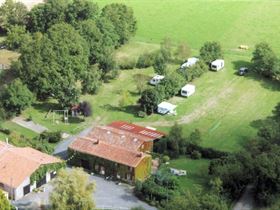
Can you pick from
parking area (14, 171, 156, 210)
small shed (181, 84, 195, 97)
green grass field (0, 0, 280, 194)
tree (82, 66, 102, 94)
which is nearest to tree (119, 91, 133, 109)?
green grass field (0, 0, 280, 194)

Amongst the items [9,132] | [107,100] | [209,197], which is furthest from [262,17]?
[209,197]

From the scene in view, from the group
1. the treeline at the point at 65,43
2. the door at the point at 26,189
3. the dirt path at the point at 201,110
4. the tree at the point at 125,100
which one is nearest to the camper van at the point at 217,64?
the dirt path at the point at 201,110

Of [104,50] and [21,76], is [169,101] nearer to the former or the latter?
[104,50]

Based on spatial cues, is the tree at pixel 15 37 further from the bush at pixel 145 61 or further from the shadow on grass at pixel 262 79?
the shadow on grass at pixel 262 79

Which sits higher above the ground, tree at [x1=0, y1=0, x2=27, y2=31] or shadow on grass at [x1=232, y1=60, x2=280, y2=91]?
tree at [x1=0, y1=0, x2=27, y2=31]

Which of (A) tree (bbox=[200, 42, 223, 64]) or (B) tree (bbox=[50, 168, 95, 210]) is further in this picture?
(A) tree (bbox=[200, 42, 223, 64])

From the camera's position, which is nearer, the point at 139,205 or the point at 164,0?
the point at 139,205

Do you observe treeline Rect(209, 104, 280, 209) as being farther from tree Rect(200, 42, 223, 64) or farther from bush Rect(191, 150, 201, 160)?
tree Rect(200, 42, 223, 64)
